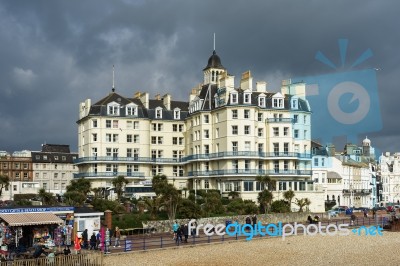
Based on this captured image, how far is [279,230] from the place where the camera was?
42.6m

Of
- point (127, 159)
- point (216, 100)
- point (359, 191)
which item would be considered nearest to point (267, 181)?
point (216, 100)

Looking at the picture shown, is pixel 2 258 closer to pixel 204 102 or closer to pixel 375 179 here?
pixel 204 102

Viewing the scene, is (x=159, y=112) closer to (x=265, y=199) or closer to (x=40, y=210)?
(x=265, y=199)

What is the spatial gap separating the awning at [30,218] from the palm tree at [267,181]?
118 feet

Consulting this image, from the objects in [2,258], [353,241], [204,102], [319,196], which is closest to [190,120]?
[204,102]

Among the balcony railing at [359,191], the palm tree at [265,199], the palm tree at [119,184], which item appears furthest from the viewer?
the balcony railing at [359,191]

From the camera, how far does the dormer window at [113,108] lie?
71.7 metres

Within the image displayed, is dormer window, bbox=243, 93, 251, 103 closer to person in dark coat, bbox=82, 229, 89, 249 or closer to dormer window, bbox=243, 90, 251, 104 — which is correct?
dormer window, bbox=243, 90, 251, 104

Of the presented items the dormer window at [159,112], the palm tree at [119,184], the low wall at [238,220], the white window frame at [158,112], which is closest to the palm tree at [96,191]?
the palm tree at [119,184]

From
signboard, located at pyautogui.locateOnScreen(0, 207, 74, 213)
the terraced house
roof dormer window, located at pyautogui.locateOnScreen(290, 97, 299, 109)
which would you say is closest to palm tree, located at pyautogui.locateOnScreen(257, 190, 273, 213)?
the terraced house

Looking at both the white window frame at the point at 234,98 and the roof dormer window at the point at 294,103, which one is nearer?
the white window frame at the point at 234,98

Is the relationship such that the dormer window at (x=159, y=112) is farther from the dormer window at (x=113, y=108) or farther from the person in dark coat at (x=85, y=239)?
the person in dark coat at (x=85, y=239)

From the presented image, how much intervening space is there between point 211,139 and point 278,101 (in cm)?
1003

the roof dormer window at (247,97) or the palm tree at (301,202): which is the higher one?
the roof dormer window at (247,97)
